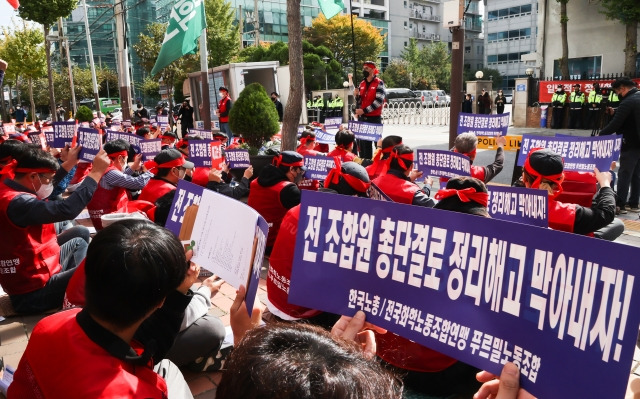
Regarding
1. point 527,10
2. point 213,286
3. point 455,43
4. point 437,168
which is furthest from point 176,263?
point 527,10

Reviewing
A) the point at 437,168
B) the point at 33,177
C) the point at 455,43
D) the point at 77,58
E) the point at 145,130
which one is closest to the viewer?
the point at 33,177

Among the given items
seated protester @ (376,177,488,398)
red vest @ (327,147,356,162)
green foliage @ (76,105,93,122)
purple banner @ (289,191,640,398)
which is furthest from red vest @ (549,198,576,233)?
green foliage @ (76,105,93,122)

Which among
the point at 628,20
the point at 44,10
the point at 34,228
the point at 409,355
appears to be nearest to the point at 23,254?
the point at 34,228

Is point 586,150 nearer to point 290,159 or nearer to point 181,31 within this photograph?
point 290,159

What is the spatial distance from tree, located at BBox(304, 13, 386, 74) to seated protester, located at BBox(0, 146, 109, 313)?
1884 inches

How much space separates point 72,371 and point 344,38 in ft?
169

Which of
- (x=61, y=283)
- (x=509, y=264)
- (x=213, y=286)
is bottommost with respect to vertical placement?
(x=61, y=283)

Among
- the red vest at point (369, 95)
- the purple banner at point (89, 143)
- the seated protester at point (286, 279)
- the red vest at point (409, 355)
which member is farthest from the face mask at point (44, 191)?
the red vest at point (369, 95)

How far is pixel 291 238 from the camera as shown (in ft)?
10.2

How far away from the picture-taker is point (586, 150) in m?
5.51

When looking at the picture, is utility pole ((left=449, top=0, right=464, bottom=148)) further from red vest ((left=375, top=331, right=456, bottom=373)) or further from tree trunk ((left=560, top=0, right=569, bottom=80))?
tree trunk ((left=560, top=0, right=569, bottom=80))

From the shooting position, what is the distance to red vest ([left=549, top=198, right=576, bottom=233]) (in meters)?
3.59

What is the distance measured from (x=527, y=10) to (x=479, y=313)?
213ft

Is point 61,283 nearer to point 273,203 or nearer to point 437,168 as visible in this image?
point 273,203
